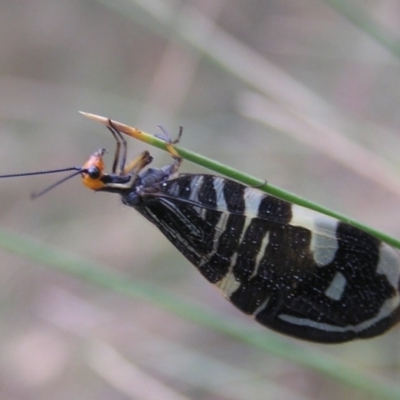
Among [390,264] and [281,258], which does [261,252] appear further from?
[390,264]

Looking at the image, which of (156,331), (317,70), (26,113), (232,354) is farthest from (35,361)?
(317,70)

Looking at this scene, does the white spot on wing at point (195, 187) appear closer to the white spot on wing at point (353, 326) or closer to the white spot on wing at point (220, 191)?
the white spot on wing at point (220, 191)

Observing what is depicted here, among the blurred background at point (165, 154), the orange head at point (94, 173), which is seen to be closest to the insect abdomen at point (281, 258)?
the orange head at point (94, 173)

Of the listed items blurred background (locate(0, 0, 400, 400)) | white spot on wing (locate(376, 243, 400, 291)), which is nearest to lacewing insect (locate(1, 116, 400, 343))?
white spot on wing (locate(376, 243, 400, 291))

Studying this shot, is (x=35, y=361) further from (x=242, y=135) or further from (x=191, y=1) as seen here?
(x=191, y=1)

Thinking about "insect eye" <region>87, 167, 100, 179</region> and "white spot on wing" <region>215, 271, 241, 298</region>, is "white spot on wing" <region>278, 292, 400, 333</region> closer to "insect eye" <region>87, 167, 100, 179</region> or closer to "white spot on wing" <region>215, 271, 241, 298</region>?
"white spot on wing" <region>215, 271, 241, 298</region>

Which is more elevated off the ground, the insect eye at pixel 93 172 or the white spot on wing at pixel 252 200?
the white spot on wing at pixel 252 200
